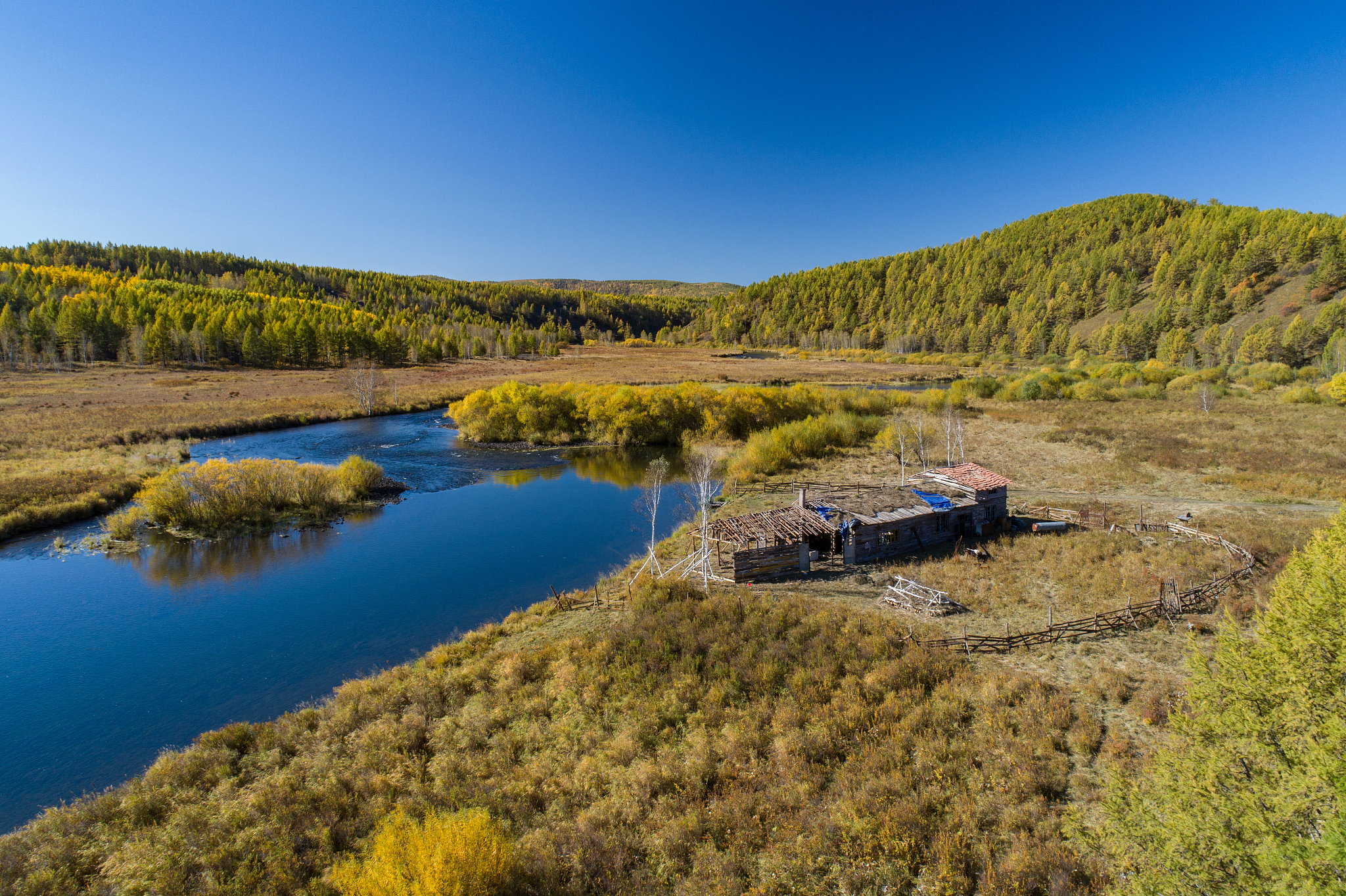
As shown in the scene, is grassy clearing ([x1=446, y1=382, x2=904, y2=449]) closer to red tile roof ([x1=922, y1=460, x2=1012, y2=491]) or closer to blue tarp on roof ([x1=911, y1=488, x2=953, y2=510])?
red tile roof ([x1=922, y1=460, x2=1012, y2=491])

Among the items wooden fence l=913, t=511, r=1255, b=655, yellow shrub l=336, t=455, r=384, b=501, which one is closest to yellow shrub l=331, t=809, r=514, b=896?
wooden fence l=913, t=511, r=1255, b=655

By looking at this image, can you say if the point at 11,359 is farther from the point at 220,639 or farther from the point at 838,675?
the point at 838,675

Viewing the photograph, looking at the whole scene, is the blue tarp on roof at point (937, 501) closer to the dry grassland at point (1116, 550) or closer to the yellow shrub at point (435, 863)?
the dry grassland at point (1116, 550)

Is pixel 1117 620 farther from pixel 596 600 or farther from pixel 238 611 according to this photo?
pixel 238 611

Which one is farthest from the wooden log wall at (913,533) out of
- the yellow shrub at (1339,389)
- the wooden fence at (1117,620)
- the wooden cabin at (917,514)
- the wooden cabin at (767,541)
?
the yellow shrub at (1339,389)

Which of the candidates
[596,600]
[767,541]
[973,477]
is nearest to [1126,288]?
[973,477]

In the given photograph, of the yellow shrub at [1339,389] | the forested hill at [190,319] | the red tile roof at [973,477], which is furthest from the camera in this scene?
the forested hill at [190,319]
